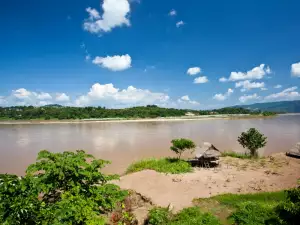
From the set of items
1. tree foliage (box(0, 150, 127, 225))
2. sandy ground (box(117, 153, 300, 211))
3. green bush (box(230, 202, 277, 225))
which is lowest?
sandy ground (box(117, 153, 300, 211))

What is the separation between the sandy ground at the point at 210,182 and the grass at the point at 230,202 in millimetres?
637

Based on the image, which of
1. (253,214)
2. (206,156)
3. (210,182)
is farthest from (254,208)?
(206,156)

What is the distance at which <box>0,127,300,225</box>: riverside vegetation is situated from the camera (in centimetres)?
407

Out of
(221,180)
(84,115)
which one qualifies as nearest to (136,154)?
(221,180)

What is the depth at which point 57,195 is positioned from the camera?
232 inches

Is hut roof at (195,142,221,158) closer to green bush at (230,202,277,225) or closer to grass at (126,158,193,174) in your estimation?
grass at (126,158,193,174)

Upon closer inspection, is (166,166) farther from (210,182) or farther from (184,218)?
(184,218)

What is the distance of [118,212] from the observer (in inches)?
346

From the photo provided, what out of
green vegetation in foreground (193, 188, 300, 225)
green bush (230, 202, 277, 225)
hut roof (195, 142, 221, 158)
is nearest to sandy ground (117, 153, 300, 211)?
green vegetation in foreground (193, 188, 300, 225)

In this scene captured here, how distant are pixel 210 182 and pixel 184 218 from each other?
193 inches

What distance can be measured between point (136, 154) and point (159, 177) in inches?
409

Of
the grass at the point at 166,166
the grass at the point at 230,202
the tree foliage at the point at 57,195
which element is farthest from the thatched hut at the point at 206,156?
the tree foliage at the point at 57,195

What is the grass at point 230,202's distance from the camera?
802cm

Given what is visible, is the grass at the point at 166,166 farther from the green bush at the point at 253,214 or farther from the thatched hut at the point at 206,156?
the green bush at the point at 253,214
